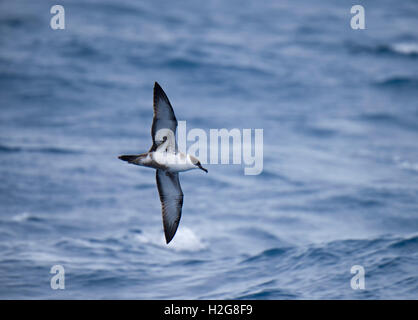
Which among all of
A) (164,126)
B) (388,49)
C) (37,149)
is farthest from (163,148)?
(388,49)

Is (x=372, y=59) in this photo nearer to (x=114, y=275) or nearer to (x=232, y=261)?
(x=232, y=261)

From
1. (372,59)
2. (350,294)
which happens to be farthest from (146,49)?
(350,294)

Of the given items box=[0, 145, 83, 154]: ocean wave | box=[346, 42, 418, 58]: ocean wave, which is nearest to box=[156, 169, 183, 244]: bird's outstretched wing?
box=[0, 145, 83, 154]: ocean wave

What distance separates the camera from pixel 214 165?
18922 millimetres

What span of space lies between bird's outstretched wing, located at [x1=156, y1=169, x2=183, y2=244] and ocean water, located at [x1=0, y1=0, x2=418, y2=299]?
2.03 meters

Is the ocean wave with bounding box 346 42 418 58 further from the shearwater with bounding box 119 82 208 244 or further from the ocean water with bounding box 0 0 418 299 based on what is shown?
the shearwater with bounding box 119 82 208 244

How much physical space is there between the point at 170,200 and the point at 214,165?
327 inches

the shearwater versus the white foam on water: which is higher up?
the shearwater

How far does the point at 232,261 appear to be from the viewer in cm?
1397

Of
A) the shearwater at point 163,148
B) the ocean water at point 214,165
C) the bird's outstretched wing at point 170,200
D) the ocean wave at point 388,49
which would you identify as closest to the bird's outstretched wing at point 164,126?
the shearwater at point 163,148

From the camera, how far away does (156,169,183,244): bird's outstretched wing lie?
1056cm

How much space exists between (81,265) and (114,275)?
0.84 m

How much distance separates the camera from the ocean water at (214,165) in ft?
43.8

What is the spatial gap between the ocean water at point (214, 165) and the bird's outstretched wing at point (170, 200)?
2.03 metres
